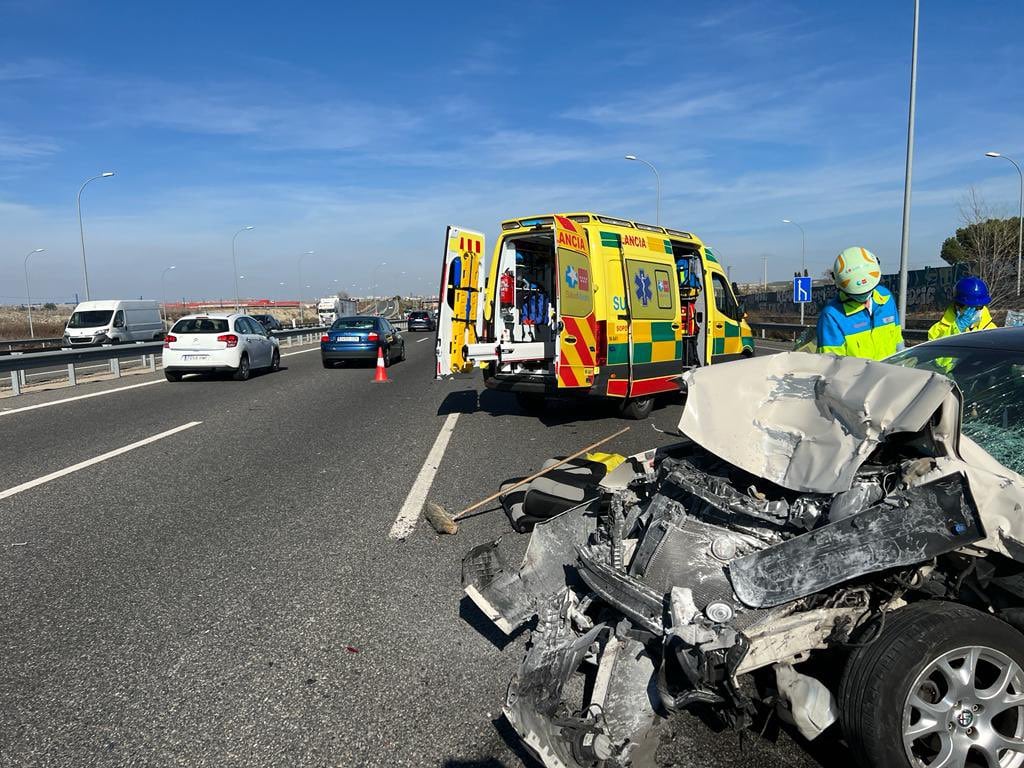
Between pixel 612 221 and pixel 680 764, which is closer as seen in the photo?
pixel 680 764

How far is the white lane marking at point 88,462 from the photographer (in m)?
6.56

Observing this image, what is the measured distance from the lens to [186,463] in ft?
25.2

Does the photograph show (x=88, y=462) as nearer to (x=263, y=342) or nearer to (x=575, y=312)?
(x=575, y=312)

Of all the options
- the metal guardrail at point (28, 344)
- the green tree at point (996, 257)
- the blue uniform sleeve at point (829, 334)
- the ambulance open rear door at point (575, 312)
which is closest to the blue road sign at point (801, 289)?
the green tree at point (996, 257)

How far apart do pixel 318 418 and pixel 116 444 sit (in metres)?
2.88

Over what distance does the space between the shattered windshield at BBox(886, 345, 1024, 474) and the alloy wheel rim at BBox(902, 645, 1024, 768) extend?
811 millimetres

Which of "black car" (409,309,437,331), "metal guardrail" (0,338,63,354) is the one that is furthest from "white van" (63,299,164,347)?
"black car" (409,309,437,331)

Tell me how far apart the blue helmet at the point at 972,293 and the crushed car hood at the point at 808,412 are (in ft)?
13.4

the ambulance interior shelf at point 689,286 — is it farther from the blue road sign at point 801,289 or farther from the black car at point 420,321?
the black car at point 420,321

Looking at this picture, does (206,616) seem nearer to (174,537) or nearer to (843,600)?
(174,537)

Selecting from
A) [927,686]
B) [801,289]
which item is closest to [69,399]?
[927,686]

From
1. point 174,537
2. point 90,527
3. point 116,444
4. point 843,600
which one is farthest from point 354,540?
point 116,444

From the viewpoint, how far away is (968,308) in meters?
6.70

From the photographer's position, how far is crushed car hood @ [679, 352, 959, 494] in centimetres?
279
